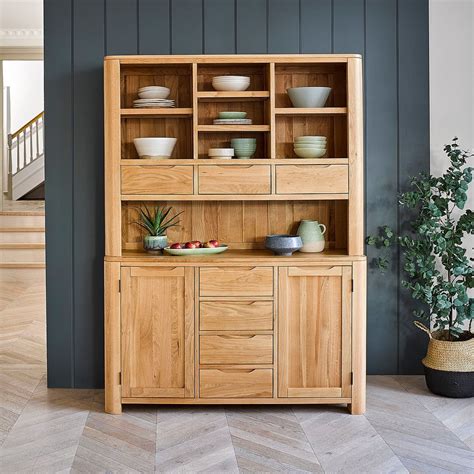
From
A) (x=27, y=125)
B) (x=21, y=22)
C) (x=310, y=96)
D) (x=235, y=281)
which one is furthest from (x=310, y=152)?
(x=27, y=125)

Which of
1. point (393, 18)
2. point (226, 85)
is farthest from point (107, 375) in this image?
point (393, 18)

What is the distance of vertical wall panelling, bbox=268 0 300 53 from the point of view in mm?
4105

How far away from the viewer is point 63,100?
161 inches

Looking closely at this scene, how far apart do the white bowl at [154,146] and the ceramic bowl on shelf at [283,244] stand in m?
0.75

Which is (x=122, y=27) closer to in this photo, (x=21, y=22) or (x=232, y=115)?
(x=232, y=115)

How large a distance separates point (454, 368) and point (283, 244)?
1.19 m

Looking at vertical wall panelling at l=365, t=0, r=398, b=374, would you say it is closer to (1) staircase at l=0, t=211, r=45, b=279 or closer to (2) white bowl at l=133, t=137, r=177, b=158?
(2) white bowl at l=133, t=137, r=177, b=158

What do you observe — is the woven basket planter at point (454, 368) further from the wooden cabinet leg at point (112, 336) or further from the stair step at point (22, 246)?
the stair step at point (22, 246)

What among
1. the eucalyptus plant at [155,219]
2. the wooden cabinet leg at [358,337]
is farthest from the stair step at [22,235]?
the wooden cabinet leg at [358,337]

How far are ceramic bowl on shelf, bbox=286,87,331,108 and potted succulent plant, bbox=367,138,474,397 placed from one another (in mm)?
725

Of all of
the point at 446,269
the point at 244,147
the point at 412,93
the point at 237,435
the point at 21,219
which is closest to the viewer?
the point at 237,435

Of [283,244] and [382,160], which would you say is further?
[382,160]

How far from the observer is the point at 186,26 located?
4.09 m

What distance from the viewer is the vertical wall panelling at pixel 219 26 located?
13.4 feet
